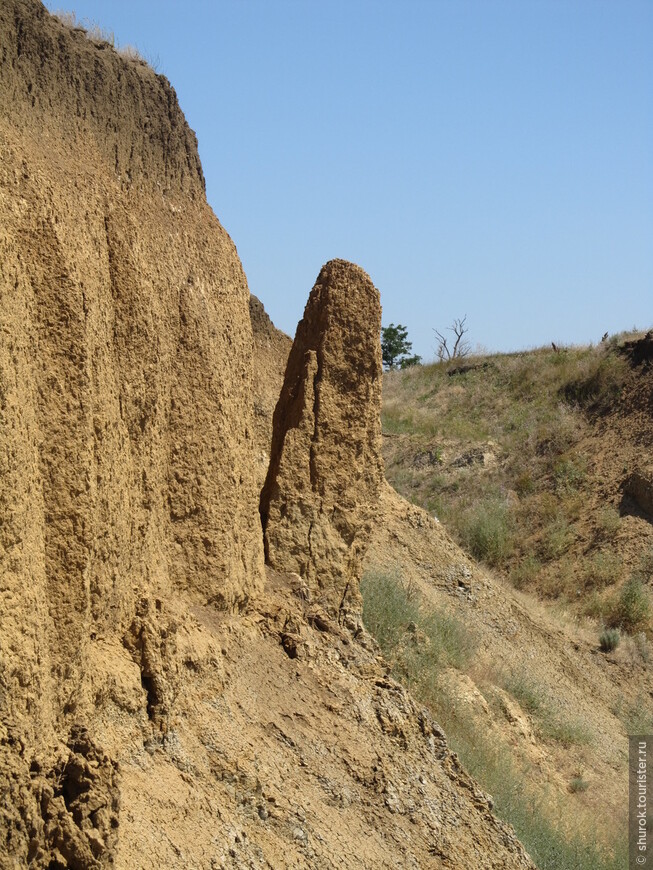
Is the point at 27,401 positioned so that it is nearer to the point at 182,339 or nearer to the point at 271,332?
the point at 182,339

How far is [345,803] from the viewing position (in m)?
6.62

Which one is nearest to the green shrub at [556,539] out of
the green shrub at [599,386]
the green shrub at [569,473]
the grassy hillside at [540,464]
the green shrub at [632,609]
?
the grassy hillside at [540,464]

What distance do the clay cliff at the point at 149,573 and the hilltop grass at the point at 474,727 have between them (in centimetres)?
163

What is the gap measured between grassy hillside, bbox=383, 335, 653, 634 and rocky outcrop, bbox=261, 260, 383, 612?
35.1 ft

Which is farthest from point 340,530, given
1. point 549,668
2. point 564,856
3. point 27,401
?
point 549,668

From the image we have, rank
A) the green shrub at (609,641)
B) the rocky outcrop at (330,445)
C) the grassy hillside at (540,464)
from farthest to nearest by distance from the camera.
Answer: the grassy hillside at (540,464) → the green shrub at (609,641) → the rocky outcrop at (330,445)

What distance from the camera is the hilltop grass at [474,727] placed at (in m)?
9.20

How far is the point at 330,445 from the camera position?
29.6 feet

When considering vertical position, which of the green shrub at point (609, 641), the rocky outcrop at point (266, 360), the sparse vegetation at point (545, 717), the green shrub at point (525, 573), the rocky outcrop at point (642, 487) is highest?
the rocky outcrop at point (266, 360)

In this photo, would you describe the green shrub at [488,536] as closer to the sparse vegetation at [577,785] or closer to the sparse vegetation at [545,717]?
the sparse vegetation at [545,717]

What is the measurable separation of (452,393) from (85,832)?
23.8 m

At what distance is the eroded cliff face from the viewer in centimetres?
470

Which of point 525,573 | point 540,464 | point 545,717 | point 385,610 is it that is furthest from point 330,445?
point 540,464

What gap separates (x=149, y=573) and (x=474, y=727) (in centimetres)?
542
